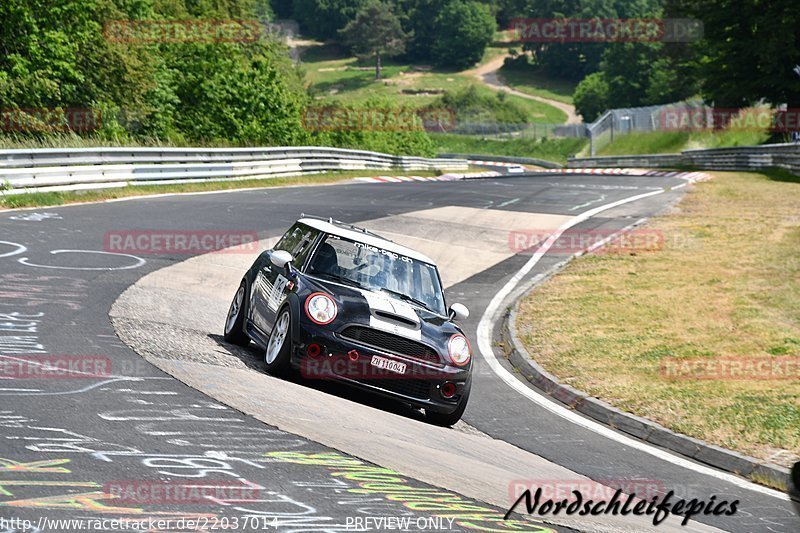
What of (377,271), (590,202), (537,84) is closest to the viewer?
(377,271)

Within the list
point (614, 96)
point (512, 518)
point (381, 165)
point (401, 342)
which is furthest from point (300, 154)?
point (614, 96)

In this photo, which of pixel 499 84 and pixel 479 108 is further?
pixel 499 84

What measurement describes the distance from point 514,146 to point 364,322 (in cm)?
10529

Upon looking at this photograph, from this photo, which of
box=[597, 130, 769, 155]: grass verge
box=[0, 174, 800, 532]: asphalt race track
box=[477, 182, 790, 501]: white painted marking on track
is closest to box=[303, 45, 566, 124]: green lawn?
box=[597, 130, 769, 155]: grass verge

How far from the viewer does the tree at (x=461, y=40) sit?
629 ft

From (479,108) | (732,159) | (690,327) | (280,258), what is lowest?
(479,108)

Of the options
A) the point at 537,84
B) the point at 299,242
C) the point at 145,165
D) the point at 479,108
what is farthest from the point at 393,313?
the point at 537,84

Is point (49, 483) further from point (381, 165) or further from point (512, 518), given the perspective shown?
point (381, 165)

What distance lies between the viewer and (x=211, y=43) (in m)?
44.1

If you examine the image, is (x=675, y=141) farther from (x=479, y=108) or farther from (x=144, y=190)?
(x=479, y=108)

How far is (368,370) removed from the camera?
922 cm

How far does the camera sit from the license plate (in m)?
9.20

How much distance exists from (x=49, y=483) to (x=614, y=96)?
432 feet

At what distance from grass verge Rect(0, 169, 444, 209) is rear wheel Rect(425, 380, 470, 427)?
1399 cm
